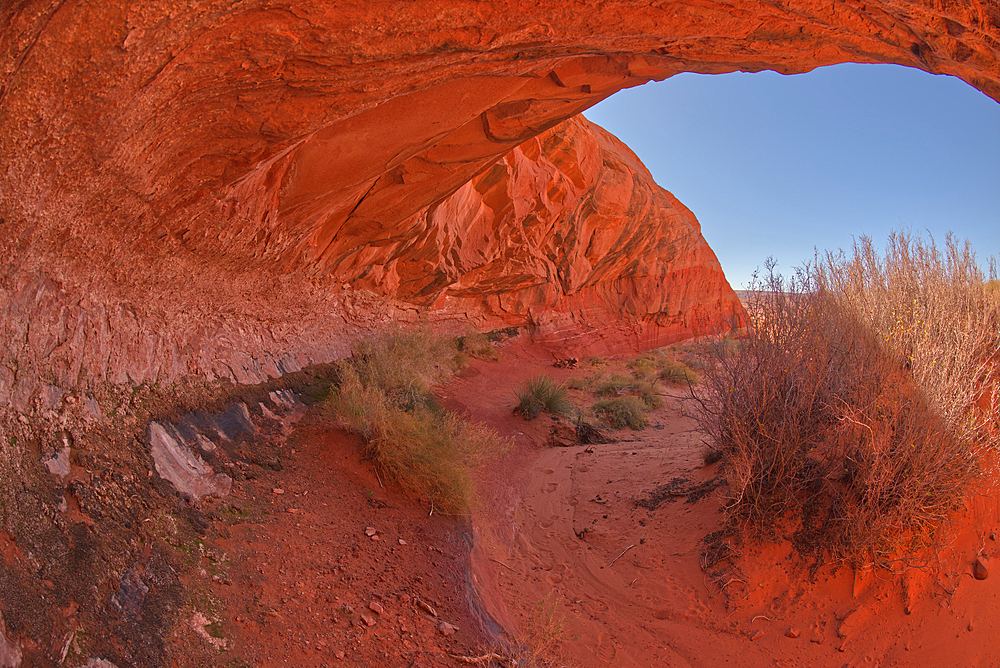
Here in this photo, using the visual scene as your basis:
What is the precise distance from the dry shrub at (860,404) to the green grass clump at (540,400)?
189 inches

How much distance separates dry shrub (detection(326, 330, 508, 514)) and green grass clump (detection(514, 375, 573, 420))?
74.5 inches

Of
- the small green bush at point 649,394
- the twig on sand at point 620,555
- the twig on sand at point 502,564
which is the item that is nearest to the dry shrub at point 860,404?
the twig on sand at point 620,555

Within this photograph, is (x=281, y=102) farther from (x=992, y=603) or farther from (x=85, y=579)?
(x=992, y=603)

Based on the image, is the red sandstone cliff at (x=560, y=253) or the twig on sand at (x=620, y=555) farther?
the red sandstone cliff at (x=560, y=253)

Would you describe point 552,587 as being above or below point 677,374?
below

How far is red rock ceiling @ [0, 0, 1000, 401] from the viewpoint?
2834 mm

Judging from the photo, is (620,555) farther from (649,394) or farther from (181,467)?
(649,394)

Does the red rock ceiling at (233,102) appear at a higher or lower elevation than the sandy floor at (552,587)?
higher

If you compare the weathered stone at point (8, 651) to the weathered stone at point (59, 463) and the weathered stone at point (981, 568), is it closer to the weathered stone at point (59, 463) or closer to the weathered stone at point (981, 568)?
the weathered stone at point (59, 463)

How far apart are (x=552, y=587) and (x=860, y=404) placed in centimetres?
334

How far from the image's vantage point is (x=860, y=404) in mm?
4723

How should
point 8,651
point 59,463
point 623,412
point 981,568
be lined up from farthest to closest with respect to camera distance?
point 623,412, point 981,568, point 59,463, point 8,651

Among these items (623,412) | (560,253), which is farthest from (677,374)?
(623,412)

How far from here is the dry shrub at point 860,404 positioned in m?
4.42
